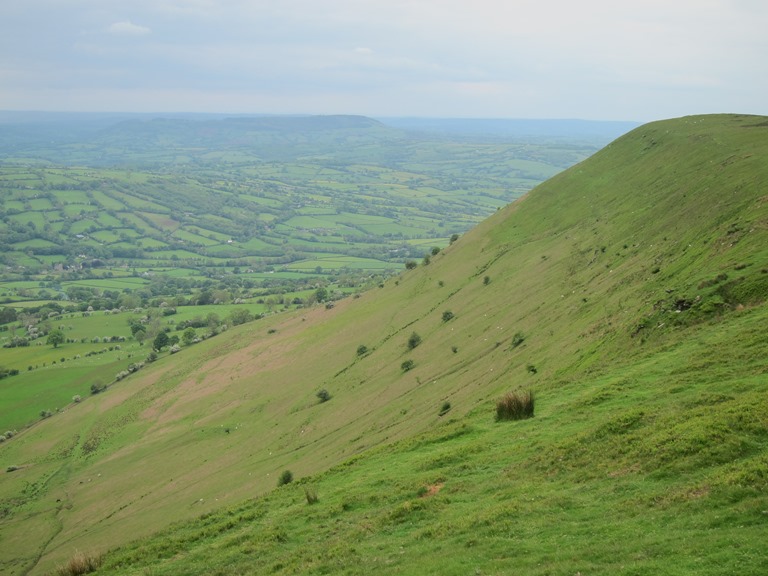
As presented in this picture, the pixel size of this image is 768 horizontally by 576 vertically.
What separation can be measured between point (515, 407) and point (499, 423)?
3.83ft

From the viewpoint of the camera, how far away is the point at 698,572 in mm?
15977

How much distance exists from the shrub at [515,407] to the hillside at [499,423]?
2.04 ft

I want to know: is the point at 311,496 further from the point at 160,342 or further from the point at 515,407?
the point at 160,342

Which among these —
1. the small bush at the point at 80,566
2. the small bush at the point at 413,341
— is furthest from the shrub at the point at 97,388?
the small bush at the point at 80,566

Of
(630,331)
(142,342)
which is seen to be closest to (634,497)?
(630,331)

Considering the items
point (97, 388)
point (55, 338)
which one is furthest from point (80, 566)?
point (55, 338)

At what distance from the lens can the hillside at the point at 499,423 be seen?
21250 millimetres

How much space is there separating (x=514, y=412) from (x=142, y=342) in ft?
485

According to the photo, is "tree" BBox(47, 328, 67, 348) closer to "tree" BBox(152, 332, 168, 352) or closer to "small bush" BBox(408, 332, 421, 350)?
"tree" BBox(152, 332, 168, 352)

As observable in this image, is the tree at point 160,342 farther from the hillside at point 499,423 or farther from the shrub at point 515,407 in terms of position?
the shrub at point 515,407

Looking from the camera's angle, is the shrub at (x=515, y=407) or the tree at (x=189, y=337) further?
the tree at (x=189, y=337)

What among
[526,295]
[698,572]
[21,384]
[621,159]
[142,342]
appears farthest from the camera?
[142,342]

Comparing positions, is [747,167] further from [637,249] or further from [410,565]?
[410,565]

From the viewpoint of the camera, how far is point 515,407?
34.2 metres
